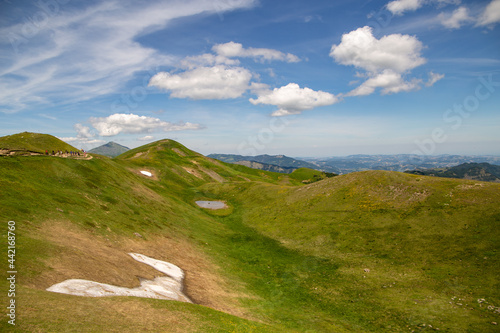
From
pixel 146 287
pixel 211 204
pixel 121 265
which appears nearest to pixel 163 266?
pixel 121 265

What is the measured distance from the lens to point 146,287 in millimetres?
28922

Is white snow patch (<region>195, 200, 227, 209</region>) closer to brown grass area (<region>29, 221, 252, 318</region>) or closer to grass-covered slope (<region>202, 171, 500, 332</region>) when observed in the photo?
grass-covered slope (<region>202, 171, 500, 332</region>)

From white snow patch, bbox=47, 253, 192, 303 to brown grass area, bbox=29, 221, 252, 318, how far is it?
944 millimetres

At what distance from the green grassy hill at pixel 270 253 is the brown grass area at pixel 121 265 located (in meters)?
0.23

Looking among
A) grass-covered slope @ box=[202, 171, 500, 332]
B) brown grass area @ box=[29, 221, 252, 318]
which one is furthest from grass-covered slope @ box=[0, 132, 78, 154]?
grass-covered slope @ box=[202, 171, 500, 332]

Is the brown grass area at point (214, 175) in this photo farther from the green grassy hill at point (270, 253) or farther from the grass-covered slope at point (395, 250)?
the grass-covered slope at point (395, 250)

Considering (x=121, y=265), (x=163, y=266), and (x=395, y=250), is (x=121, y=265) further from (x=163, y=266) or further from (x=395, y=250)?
(x=395, y=250)

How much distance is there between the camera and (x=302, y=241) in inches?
2308

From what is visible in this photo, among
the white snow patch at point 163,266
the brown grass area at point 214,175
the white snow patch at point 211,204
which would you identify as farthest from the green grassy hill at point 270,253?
the brown grass area at point 214,175

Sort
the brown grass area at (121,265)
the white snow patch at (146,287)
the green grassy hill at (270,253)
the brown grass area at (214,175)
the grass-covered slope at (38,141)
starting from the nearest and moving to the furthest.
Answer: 1. the white snow patch at (146,287)
2. the green grassy hill at (270,253)
3. the brown grass area at (121,265)
4. the grass-covered slope at (38,141)
5. the brown grass area at (214,175)

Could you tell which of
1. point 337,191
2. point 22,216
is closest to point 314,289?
point 337,191

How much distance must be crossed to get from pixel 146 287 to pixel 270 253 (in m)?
32.4

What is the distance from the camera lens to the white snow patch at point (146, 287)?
22812 mm

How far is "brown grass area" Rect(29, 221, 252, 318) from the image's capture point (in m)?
26.0
